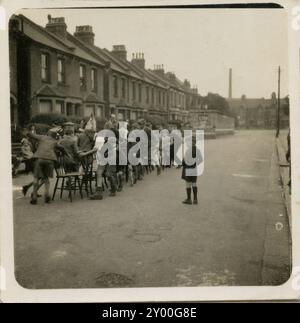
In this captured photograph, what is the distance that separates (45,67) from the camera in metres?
12.4

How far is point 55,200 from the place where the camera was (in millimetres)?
7414

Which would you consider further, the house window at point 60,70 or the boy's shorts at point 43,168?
the house window at point 60,70

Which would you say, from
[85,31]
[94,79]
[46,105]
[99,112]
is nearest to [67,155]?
[85,31]

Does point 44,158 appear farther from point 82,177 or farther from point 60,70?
point 60,70

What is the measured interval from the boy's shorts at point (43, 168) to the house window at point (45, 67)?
5.92m

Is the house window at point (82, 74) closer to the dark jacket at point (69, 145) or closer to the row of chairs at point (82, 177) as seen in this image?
the row of chairs at point (82, 177)

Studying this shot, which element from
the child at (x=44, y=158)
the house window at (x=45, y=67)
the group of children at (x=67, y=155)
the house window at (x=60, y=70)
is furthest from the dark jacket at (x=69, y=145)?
the house window at (x=45, y=67)

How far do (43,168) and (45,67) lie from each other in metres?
6.31

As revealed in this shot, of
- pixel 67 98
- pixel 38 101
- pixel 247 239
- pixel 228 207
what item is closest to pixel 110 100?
pixel 38 101

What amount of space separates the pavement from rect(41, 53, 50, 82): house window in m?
5.12

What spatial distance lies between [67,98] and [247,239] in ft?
19.8

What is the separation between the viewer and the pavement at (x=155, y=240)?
13.2ft

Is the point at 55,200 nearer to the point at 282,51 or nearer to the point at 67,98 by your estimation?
the point at 67,98

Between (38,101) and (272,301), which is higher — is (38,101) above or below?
above
